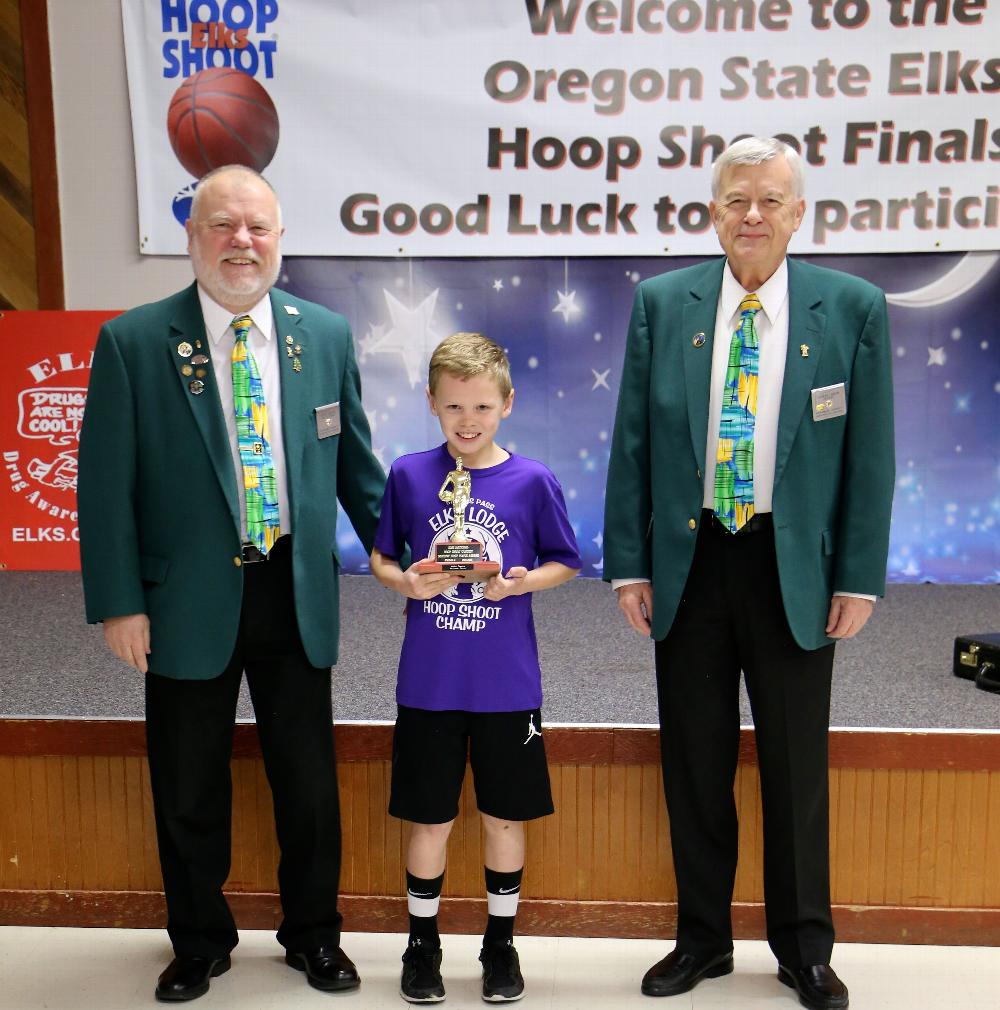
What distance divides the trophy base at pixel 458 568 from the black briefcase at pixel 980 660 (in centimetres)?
137

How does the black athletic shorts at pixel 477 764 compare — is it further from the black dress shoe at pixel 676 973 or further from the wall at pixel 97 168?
the wall at pixel 97 168

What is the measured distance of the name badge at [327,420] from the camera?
79.2 inches

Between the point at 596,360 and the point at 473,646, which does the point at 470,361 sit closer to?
the point at 473,646

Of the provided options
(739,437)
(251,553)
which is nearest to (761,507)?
(739,437)

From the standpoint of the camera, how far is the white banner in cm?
392

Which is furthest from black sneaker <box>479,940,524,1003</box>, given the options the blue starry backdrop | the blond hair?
the blue starry backdrop

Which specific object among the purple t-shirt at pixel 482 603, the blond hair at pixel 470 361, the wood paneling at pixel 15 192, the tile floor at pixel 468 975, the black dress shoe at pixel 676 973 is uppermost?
the wood paneling at pixel 15 192

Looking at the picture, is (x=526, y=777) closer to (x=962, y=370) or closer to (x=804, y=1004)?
(x=804, y=1004)

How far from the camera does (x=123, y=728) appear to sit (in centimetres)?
229

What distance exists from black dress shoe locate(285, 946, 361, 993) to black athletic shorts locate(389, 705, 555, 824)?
1.03ft

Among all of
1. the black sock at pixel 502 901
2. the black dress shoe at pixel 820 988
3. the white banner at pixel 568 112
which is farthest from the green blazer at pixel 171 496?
the white banner at pixel 568 112

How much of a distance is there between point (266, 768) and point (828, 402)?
1167mm

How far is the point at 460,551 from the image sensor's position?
6.22 ft

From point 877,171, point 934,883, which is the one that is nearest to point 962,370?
point 877,171
